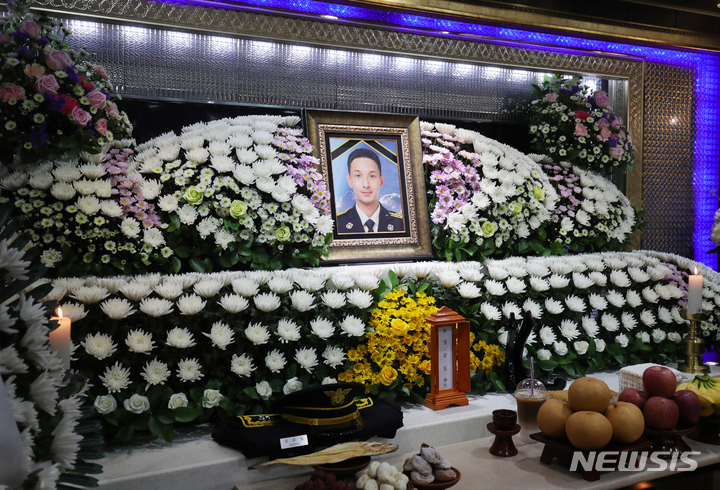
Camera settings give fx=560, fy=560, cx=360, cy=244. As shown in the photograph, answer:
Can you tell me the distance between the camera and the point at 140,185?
8.23ft

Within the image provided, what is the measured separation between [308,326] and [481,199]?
1351mm

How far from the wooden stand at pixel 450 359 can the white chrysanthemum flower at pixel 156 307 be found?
1.07 meters

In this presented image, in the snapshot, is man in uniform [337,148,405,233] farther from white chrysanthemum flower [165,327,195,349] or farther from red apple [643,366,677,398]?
red apple [643,366,677,398]

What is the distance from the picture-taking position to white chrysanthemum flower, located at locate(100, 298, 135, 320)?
197 centimetres

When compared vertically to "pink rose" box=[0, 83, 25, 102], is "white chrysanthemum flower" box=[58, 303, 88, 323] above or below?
below

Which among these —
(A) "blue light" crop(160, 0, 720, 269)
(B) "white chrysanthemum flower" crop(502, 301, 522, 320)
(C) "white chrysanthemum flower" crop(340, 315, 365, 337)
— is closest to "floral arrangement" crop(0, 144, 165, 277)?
(C) "white chrysanthemum flower" crop(340, 315, 365, 337)

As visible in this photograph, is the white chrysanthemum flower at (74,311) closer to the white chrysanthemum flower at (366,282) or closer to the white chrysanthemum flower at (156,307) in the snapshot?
the white chrysanthemum flower at (156,307)

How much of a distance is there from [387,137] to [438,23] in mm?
869

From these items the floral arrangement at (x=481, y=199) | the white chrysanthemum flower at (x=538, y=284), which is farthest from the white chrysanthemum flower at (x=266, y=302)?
the white chrysanthemum flower at (x=538, y=284)

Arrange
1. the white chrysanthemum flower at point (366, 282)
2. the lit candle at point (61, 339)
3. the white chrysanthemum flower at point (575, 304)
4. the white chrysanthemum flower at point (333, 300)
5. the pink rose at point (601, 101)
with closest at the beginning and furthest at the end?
1. the lit candle at point (61, 339)
2. the white chrysanthemum flower at point (333, 300)
3. the white chrysanthemum flower at point (366, 282)
4. the white chrysanthemum flower at point (575, 304)
5. the pink rose at point (601, 101)

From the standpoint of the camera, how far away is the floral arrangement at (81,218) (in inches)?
85.4

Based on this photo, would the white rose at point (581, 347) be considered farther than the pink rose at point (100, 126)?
Yes

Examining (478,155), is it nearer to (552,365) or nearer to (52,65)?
(552,365)

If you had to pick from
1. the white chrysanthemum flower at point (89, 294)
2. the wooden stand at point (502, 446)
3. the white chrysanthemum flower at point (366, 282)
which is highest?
the white chrysanthemum flower at point (89, 294)
